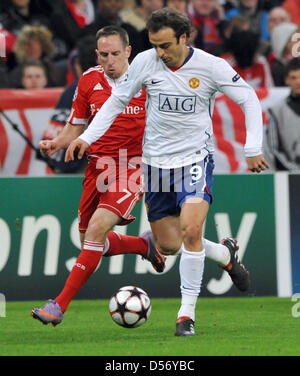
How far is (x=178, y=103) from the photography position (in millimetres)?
7527

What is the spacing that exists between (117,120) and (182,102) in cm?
121

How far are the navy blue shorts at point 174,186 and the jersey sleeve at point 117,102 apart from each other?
1.86 feet

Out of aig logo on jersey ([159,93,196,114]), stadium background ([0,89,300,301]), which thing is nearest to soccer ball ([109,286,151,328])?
aig logo on jersey ([159,93,196,114])

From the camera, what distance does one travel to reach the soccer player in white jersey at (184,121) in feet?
23.9

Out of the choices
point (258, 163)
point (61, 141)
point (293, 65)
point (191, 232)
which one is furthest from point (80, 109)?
point (293, 65)

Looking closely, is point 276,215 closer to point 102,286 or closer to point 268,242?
point 268,242

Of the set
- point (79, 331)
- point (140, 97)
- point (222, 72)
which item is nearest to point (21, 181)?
point (140, 97)

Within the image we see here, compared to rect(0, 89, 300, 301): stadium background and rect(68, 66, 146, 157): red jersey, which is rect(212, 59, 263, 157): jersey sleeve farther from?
rect(0, 89, 300, 301): stadium background

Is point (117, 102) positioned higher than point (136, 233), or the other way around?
point (117, 102)

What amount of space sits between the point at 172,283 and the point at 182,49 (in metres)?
3.64

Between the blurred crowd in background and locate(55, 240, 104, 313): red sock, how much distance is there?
4408mm

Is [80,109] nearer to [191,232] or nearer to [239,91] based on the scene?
[239,91]

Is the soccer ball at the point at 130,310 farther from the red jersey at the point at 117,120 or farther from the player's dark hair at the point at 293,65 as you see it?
the player's dark hair at the point at 293,65

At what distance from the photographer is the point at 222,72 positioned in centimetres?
745
